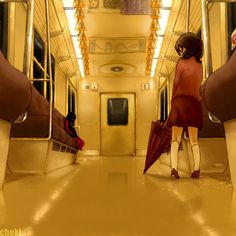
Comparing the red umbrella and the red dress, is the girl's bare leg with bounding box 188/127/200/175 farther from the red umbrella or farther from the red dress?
the red umbrella

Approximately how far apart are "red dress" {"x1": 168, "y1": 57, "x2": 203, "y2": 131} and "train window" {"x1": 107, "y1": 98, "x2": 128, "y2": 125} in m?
9.47

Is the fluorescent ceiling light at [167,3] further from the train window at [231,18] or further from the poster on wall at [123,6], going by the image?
the train window at [231,18]

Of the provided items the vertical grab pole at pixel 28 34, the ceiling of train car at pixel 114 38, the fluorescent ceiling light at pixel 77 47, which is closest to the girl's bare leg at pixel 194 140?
the vertical grab pole at pixel 28 34

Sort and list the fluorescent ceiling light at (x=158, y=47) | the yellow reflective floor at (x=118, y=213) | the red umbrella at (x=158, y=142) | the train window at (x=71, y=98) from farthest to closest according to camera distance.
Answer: the train window at (x=71, y=98) → the fluorescent ceiling light at (x=158, y=47) → the red umbrella at (x=158, y=142) → the yellow reflective floor at (x=118, y=213)

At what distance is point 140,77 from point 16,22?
7787 mm

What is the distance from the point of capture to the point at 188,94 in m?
3.12

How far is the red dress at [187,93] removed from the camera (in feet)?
10.1

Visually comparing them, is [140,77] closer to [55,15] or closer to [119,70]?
[119,70]

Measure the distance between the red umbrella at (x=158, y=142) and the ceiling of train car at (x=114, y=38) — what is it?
412cm

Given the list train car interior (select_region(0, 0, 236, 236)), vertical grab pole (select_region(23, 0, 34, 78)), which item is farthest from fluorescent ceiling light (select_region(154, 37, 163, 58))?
vertical grab pole (select_region(23, 0, 34, 78))

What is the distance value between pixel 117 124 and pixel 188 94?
9.53 m

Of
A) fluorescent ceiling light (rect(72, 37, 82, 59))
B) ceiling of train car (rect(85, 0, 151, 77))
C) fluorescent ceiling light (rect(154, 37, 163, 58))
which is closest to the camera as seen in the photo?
ceiling of train car (rect(85, 0, 151, 77))

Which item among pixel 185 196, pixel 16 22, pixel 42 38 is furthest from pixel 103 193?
pixel 42 38

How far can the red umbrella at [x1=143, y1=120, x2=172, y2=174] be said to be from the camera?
350cm
